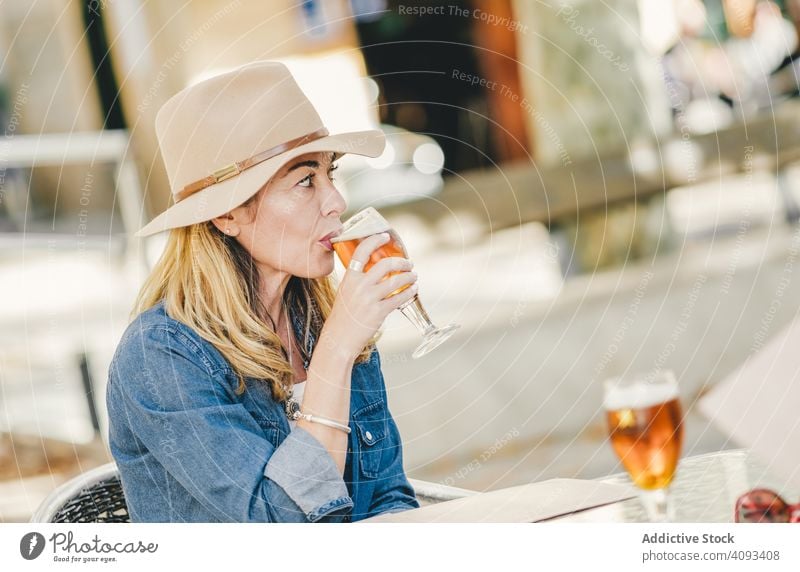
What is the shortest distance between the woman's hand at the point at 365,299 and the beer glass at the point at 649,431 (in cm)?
21

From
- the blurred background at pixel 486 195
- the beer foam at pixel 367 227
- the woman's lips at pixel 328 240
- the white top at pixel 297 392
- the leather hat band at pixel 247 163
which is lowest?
the white top at pixel 297 392

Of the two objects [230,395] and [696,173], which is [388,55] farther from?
[230,395]

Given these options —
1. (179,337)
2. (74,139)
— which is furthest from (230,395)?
(74,139)

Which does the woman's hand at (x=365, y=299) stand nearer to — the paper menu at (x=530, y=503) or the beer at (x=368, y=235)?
the beer at (x=368, y=235)

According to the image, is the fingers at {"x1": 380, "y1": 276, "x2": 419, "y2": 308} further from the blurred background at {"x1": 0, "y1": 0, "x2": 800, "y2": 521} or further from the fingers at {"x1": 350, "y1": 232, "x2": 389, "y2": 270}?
the blurred background at {"x1": 0, "y1": 0, "x2": 800, "y2": 521}

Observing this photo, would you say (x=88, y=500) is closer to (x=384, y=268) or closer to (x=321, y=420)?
(x=321, y=420)

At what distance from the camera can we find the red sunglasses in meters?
0.84

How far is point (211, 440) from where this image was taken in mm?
864

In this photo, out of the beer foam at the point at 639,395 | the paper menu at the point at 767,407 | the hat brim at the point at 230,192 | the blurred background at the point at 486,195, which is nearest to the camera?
the paper menu at the point at 767,407

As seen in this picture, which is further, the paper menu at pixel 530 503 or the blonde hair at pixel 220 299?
the blonde hair at pixel 220 299

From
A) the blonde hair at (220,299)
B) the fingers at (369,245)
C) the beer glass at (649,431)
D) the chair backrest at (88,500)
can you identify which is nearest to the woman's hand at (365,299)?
the fingers at (369,245)

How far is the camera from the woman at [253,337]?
0.88 metres

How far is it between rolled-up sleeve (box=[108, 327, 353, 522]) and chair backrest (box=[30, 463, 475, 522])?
0.14m

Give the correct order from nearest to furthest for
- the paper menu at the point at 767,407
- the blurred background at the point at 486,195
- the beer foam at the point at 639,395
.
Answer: the paper menu at the point at 767,407
the beer foam at the point at 639,395
the blurred background at the point at 486,195
